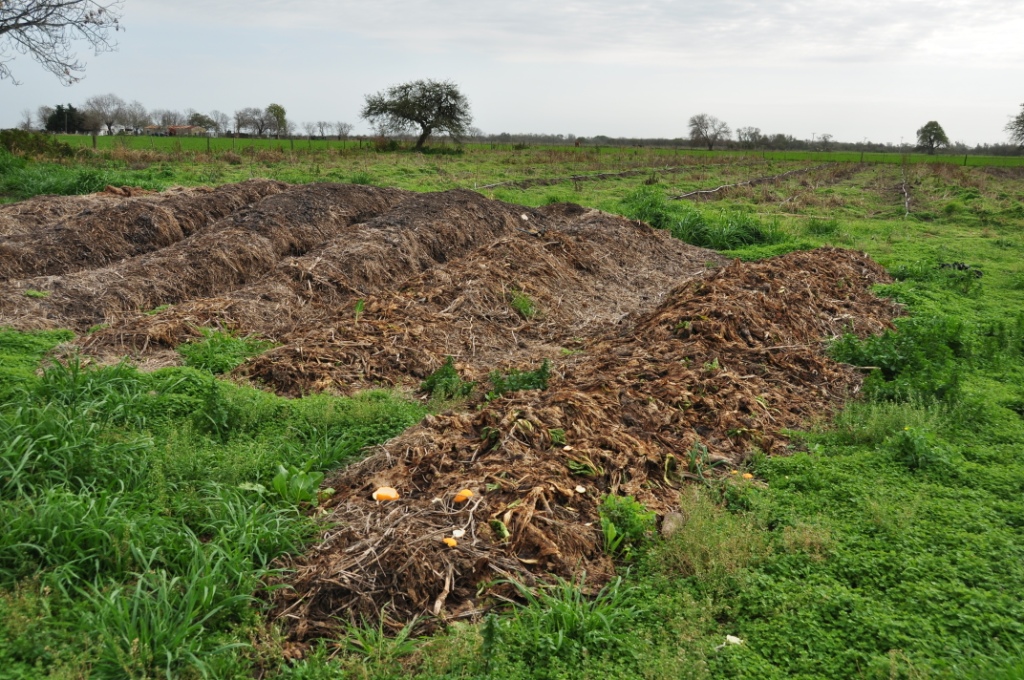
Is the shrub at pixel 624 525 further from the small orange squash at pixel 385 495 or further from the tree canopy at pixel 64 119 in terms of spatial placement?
the tree canopy at pixel 64 119

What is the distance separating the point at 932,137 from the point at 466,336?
81.3 m

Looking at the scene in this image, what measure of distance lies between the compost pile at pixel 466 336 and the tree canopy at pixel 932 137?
73230 mm

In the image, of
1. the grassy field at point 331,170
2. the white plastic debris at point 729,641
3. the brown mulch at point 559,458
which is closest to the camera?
the white plastic debris at point 729,641

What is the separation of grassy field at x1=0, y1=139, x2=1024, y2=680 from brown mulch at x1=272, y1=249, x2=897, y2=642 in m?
0.20

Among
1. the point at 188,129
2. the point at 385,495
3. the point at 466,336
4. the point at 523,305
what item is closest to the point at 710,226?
the point at 523,305

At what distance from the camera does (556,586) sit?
326cm

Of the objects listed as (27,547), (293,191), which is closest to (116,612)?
(27,547)

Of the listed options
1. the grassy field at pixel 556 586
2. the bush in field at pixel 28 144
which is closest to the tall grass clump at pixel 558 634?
the grassy field at pixel 556 586

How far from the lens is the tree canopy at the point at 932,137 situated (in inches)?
2785

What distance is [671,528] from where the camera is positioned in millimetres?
3791

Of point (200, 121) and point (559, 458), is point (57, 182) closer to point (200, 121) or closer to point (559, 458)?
point (559, 458)

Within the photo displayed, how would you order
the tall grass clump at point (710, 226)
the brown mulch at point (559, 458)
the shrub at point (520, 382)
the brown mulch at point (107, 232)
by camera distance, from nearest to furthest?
the brown mulch at point (559, 458), the shrub at point (520, 382), the brown mulch at point (107, 232), the tall grass clump at point (710, 226)

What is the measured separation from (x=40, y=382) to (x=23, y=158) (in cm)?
1581

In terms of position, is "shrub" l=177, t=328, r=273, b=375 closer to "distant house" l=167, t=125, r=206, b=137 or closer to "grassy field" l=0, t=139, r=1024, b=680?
"grassy field" l=0, t=139, r=1024, b=680
